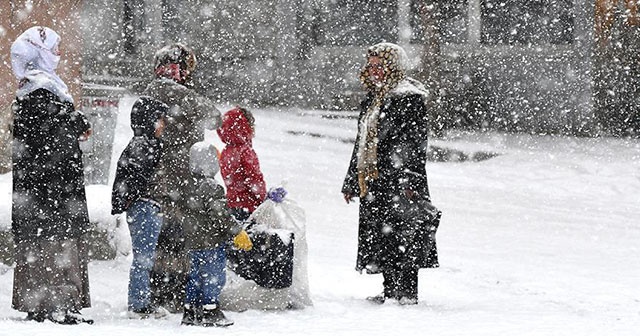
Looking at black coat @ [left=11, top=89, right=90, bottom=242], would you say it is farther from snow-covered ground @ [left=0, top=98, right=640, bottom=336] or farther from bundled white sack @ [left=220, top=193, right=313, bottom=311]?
bundled white sack @ [left=220, top=193, right=313, bottom=311]

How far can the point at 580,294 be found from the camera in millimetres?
7523

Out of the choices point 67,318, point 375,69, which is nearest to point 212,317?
point 67,318

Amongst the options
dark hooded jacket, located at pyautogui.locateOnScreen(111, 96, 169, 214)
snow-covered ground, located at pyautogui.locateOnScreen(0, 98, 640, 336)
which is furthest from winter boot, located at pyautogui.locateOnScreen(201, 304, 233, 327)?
dark hooded jacket, located at pyautogui.locateOnScreen(111, 96, 169, 214)

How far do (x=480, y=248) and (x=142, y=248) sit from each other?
414 cm

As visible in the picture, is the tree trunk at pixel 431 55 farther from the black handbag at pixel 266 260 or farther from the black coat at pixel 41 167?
the black coat at pixel 41 167

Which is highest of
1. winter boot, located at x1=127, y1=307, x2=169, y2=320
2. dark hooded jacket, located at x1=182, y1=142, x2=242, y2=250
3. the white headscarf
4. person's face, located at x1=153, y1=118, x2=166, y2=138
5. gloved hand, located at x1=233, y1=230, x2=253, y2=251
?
the white headscarf

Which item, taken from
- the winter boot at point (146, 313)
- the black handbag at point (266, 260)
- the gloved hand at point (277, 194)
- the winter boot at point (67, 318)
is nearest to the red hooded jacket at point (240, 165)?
the gloved hand at point (277, 194)

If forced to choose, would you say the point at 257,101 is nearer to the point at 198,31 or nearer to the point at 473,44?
the point at 198,31

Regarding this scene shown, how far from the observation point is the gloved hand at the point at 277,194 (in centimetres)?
650

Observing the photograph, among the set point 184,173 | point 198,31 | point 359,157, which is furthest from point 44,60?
point 198,31

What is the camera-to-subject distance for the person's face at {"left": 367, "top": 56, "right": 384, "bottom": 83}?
687 cm

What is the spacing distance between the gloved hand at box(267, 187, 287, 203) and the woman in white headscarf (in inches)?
44.4

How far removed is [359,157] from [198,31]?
571 inches

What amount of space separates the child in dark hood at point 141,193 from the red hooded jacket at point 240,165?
621mm
